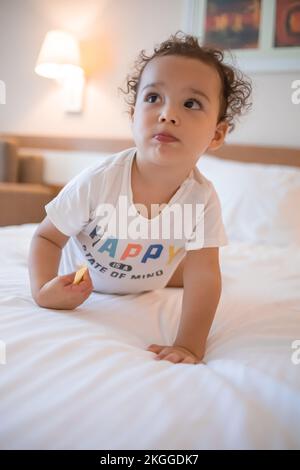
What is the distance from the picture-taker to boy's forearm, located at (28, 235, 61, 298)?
730 millimetres

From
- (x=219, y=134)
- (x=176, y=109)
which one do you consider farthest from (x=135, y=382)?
(x=219, y=134)

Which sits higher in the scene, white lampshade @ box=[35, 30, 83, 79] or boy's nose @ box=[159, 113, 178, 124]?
white lampshade @ box=[35, 30, 83, 79]

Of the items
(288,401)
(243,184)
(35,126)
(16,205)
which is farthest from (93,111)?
(288,401)

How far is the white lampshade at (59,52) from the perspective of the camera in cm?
222

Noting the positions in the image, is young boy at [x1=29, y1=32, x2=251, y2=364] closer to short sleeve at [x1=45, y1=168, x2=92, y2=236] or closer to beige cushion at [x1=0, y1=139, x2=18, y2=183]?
short sleeve at [x1=45, y1=168, x2=92, y2=236]

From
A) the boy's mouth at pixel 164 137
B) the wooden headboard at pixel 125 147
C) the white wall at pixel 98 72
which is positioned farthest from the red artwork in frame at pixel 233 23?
the boy's mouth at pixel 164 137

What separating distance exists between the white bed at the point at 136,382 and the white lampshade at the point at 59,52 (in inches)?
72.2

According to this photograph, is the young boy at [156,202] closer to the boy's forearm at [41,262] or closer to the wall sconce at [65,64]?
the boy's forearm at [41,262]

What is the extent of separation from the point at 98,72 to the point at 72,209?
74.8 inches

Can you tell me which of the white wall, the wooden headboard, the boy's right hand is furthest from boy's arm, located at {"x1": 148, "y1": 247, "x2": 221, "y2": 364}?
the white wall

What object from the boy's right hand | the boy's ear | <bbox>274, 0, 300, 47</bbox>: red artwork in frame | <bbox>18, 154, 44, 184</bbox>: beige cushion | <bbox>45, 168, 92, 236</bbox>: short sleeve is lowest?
<bbox>18, 154, 44, 184</bbox>: beige cushion

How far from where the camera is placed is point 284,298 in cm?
85

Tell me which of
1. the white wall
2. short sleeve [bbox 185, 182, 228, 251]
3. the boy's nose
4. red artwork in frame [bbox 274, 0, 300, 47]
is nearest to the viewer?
the boy's nose

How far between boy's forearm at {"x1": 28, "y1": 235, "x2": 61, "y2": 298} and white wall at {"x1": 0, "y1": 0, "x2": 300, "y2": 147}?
4.98ft
